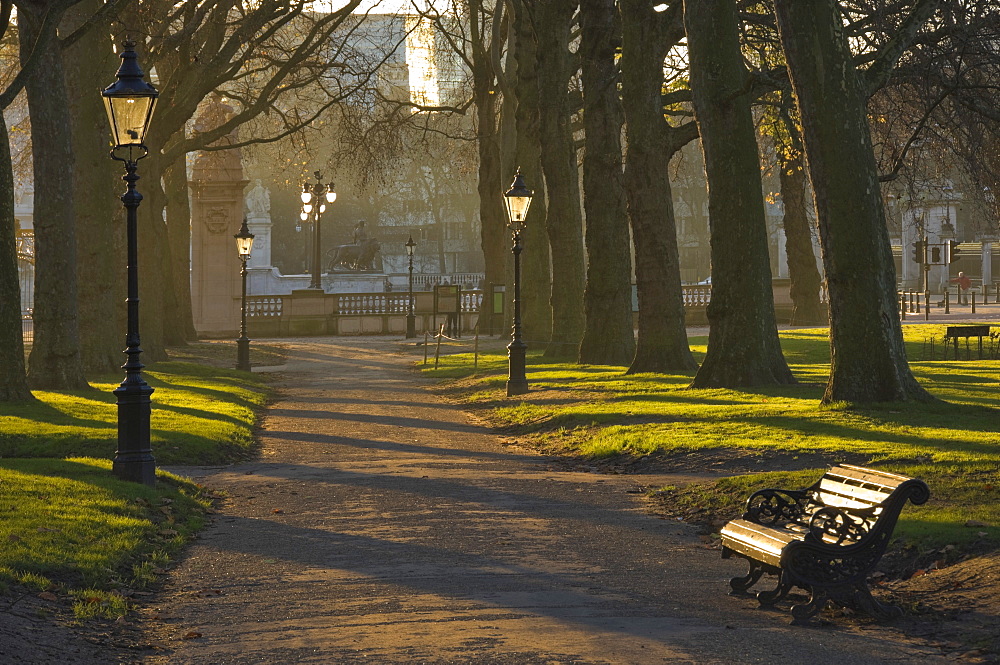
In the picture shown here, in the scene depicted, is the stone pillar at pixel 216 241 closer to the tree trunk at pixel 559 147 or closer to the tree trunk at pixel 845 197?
the tree trunk at pixel 559 147

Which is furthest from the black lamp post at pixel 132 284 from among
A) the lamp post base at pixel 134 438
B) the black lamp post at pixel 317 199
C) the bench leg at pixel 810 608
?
the black lamp post at pixel 317 199

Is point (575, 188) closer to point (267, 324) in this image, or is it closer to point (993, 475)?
point (993, 475)

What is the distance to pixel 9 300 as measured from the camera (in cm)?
1800

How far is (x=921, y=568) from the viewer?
324 inches

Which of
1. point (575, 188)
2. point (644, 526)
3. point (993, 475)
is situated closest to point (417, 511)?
point (644, 526)

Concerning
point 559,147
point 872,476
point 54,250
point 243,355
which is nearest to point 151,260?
point 243,355

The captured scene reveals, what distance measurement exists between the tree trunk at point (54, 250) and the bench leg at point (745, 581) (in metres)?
15.4

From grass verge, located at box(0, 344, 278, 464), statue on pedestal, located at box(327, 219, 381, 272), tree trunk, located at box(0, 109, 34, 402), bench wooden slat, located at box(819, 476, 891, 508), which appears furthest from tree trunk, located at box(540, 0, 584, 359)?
statue on pedestal, located at box(327, 219, 381, 272)

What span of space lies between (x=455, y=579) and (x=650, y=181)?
14.8 meters

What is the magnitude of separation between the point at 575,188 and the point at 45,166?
37.1 ft

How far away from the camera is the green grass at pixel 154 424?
1462 centimetres

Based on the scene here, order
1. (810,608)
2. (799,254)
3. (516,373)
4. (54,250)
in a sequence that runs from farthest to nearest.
→ (799,254) → (516,373) → (54,250) → (810,608)

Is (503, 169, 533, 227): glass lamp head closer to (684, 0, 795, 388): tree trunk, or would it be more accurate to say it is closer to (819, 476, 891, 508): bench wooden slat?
(684, 0, 795, 388): tree trunk

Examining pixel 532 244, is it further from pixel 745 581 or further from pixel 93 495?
pixel 745 581
